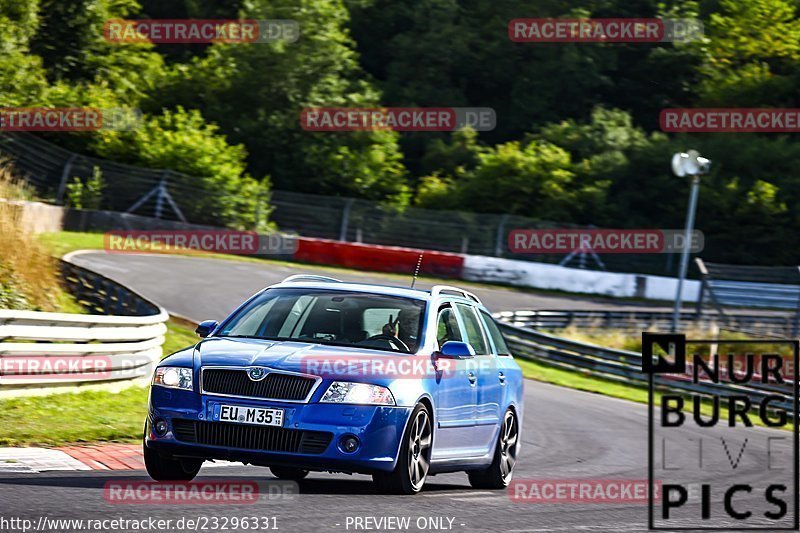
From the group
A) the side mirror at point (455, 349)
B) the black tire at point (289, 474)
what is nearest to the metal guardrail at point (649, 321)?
the black tire at point (289, 474)

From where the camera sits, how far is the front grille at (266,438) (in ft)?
26.5

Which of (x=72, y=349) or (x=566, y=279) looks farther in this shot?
(x=566, y=279)

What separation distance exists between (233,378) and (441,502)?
1.60 metres

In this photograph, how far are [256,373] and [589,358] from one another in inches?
779

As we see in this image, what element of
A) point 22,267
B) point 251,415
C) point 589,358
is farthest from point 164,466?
point 589,358

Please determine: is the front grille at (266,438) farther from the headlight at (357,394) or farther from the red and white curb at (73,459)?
the red and white curb at (73,459)

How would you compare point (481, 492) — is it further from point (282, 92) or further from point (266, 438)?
point (282, 92)

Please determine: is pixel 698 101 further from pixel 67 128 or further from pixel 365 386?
pixel 365 386

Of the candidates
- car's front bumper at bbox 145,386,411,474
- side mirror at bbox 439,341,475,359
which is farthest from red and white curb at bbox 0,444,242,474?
side mirror at bbox 439,341,475,359

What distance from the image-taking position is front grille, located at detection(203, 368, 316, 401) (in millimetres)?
8133

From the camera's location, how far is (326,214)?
4053 centimetres

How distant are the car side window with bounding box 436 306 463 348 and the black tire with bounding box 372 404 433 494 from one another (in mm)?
973

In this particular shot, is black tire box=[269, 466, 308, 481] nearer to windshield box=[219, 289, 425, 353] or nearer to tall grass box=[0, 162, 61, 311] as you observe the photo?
windshield box=[219, 289, 425, 353]

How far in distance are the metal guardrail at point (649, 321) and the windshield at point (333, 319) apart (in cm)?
2206
